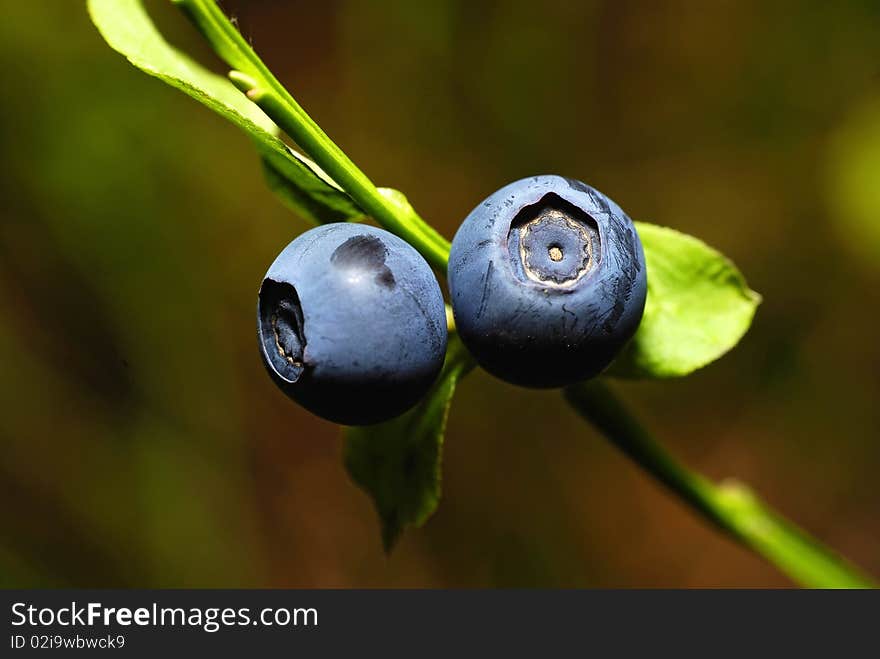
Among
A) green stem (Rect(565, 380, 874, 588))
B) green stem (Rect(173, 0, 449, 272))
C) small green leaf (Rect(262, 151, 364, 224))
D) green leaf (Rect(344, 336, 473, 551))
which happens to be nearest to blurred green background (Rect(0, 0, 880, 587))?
green stem (Rect(565, 380, 874, 588))

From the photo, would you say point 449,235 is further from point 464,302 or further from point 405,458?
point 464,302

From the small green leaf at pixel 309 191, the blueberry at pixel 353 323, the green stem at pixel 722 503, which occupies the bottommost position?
the green stem at pixel 722 503

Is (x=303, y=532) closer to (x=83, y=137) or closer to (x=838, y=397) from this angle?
(x=83, y=137)

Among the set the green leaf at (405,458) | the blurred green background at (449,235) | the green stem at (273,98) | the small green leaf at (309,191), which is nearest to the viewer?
the green stem at (273,98)

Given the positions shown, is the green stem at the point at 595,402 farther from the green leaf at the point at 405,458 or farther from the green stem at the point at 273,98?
the green leaf at the point at 405,458

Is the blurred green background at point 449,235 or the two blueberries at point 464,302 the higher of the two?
A: the two blueberries at point 464,302

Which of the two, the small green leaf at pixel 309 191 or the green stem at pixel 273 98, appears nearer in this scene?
the green stem at pixel 273 98

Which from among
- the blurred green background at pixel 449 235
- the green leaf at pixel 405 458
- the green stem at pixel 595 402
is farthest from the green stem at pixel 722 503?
the blurred green background at pixel 449 235

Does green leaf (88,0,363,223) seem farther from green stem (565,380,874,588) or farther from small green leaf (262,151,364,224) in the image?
green stem (565,380,874,588)
